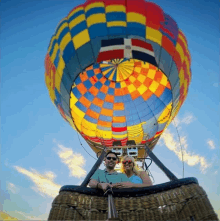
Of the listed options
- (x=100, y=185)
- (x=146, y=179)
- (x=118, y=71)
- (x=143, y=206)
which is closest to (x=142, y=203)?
(x=143, y=206)

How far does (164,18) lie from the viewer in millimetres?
4027

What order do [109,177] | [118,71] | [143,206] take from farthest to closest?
[118,71], [109,177], [143,206]

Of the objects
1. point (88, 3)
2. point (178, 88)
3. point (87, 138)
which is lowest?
point (87, 138)

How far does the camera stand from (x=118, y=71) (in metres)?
5.20

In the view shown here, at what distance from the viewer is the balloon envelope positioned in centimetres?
397

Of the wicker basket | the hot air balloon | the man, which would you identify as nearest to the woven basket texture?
the wicker basket

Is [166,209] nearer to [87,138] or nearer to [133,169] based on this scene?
[133,169]

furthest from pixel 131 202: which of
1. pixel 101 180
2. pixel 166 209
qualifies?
pixel 101 180

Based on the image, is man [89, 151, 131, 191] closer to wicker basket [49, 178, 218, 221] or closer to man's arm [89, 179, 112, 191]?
man's arm [89, 179, 112, 191]

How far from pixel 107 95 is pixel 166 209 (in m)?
3.72

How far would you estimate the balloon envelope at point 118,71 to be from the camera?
13.0 feet

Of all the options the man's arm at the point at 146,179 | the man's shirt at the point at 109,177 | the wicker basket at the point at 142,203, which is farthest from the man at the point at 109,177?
the man's arm at the point at 146,179

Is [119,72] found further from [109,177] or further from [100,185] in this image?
[100,185]

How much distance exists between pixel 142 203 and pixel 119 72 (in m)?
3.85
